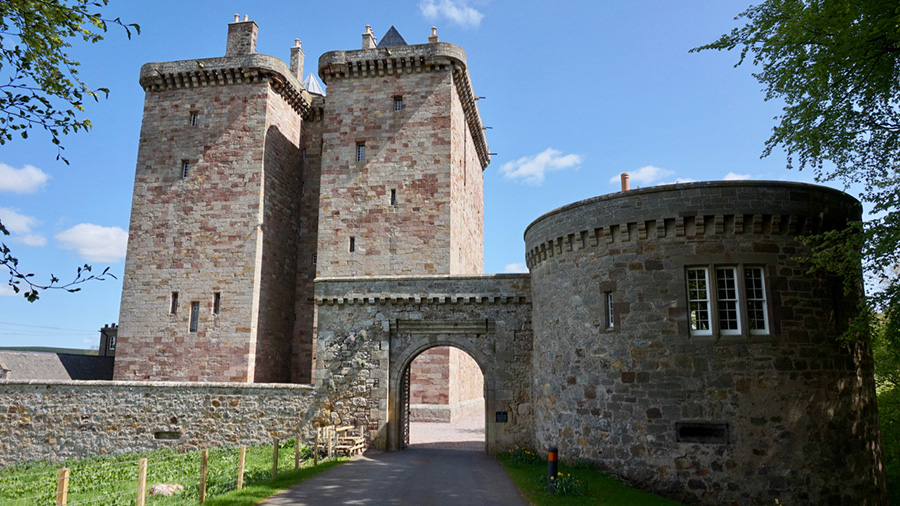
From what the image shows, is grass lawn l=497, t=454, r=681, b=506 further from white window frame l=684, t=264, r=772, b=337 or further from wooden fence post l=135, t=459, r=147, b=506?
wooden fence post l=135, t=459, r=147, b=506

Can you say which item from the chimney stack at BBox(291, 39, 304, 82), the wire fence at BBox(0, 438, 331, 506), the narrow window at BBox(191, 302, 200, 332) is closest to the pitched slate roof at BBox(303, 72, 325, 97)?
the chimney stack at BBox(291, 39, 304, 82)

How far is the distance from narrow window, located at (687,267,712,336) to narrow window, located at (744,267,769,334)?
0.88 meters

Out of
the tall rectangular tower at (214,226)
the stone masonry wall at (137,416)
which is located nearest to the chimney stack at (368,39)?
the tall rectangular tower at (214,226)

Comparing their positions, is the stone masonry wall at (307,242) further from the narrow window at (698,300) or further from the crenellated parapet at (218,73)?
the narrow window at (698,300)

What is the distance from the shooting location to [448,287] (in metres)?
19.0

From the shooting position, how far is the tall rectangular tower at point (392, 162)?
86.7 ft

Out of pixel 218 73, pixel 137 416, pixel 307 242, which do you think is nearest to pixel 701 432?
pixel 137 416

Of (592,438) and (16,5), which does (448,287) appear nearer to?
(592,438)

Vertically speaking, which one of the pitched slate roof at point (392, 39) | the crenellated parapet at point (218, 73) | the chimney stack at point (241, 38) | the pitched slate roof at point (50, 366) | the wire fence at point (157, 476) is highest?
the pitched slate roof at point (392, 39)

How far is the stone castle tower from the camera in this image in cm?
2606

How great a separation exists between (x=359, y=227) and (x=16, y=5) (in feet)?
60.3

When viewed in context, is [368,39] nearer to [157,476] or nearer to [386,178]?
[386,178]

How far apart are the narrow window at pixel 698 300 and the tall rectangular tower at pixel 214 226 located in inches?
721

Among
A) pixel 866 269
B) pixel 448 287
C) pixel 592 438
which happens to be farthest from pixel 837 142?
pixel 448 287
